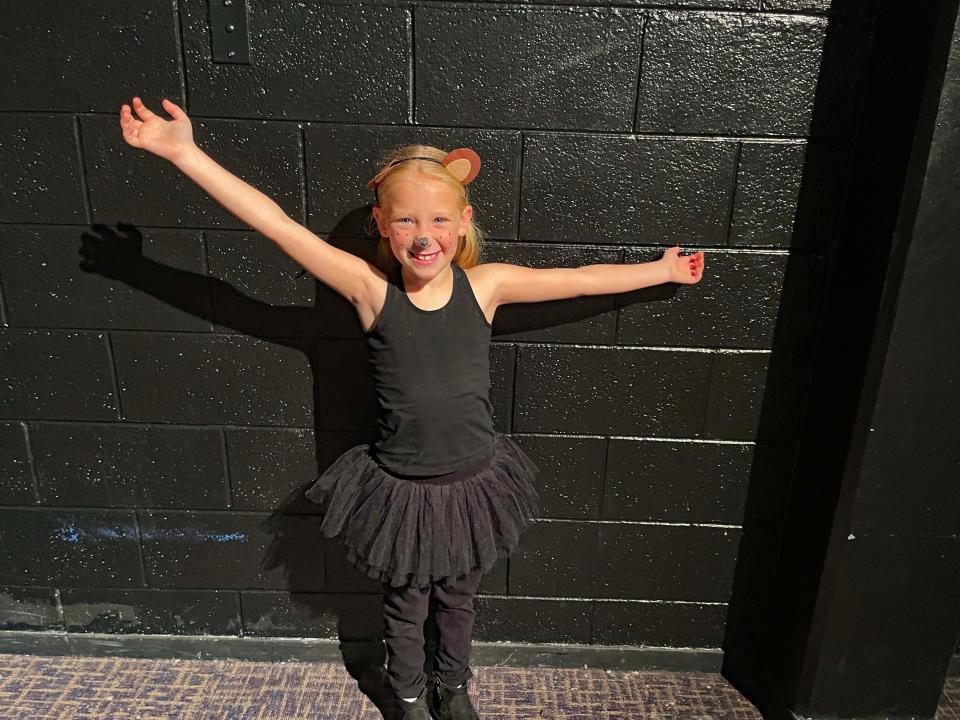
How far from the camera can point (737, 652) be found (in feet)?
7.58

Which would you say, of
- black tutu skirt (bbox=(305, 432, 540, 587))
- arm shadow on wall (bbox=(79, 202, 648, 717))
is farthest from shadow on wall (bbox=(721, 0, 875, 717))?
black tutu skirt (bbox=(305, 432, 540, 587))

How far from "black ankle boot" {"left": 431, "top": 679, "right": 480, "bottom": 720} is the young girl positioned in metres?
0.27

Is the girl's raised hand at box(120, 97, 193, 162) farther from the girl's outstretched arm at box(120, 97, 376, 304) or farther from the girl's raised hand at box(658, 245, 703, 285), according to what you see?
the girl's raised hand at box(658, 245, 703, 285)

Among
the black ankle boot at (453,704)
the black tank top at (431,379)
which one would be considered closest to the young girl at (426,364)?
the black tank top at (431,379)

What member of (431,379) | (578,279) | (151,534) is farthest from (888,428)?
(151,534)

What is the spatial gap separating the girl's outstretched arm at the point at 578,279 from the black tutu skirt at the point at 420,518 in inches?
19.6

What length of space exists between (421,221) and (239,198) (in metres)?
0.45

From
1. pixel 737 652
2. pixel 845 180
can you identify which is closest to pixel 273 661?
pixel 737 652

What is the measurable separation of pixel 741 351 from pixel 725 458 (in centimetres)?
37

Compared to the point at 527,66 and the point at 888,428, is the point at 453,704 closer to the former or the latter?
the point at 888,428

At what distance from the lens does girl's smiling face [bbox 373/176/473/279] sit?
1570 mm

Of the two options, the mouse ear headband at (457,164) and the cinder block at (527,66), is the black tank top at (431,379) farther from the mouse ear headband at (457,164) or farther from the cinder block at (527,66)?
the cinder block at (527,66)

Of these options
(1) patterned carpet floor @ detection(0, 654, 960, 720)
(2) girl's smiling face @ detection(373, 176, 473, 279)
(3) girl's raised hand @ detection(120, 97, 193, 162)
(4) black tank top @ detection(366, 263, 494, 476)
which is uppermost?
(3) girl's raised hand @ detection(120, 97, 193, 162)

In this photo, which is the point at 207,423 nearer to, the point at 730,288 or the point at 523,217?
the point at 523,217
